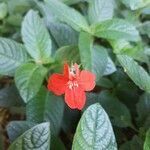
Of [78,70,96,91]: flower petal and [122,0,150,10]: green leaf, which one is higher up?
[122,0,150,10]: green leaf

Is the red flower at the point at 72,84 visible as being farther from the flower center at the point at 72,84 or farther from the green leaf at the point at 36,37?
the green leaf at the point at 36,37

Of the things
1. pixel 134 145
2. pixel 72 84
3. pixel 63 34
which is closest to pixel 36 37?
pixel 63 34

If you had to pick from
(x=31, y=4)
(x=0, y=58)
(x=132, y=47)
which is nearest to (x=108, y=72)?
(x=132, y=47)

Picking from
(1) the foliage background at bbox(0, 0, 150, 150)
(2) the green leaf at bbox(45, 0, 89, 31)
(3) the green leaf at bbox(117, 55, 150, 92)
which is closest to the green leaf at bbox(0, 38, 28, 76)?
(1) the foliage background at bbox(0, 0, 150, 150)

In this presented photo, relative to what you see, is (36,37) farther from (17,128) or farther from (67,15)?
(17,128)

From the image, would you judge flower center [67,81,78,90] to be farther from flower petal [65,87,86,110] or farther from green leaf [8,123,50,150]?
green leaf [8,123,50,150]

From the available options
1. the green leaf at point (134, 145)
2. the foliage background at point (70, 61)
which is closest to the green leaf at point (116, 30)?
the foliage background at point (70, 61)
